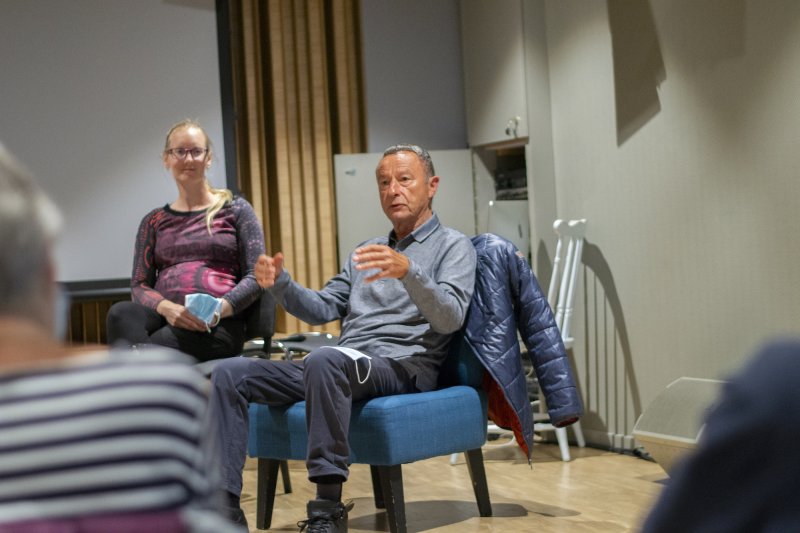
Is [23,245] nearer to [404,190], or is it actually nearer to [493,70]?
[404,190]

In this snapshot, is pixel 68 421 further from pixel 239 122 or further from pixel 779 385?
pixel 239 122

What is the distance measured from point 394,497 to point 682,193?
1.72 meters

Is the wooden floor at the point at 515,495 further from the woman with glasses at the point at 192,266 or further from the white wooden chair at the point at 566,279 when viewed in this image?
the woman with glasses at the point at 192,266

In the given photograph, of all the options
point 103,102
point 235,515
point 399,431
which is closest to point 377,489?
point 399,431

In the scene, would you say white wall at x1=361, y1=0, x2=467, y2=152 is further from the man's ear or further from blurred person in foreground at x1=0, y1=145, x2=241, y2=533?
blurred person in foreground at x1=0, y1=145, x2=241, y2=533

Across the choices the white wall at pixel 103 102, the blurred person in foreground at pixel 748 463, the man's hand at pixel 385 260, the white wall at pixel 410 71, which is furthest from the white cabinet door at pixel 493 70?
the blurred person in foreground at pixel 748 463

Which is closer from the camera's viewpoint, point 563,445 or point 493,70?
point 563,445

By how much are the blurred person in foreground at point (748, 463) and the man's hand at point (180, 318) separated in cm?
295

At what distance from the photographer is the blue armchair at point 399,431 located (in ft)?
9.66

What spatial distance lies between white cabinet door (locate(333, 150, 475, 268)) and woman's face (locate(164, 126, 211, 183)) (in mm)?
1814

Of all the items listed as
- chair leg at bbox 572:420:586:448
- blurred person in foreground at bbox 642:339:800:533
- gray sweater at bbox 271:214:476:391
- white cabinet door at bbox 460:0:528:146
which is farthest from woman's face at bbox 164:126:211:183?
blurred person in foreground at bbox 642:339:800:533

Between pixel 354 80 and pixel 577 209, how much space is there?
1773mm

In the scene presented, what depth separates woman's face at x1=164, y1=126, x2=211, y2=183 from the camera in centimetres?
371

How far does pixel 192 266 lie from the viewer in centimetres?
366
